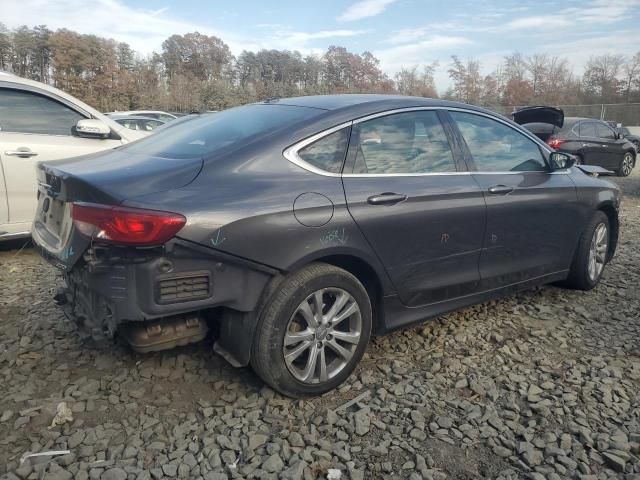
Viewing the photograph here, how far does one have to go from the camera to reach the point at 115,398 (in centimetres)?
267

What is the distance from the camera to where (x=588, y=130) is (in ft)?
40.9

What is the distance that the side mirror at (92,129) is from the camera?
4805mm

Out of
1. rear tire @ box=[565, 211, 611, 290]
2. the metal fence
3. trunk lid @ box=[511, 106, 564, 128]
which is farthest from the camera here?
the metal fence

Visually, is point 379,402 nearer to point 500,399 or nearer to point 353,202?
point 500,399

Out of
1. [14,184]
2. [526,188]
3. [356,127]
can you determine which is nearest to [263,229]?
[356,127]

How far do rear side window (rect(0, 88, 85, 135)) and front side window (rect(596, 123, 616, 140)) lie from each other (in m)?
12.3

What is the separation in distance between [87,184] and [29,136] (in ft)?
9.78

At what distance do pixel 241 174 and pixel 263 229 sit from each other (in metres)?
0.30

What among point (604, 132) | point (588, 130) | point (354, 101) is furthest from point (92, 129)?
point (604, 132)

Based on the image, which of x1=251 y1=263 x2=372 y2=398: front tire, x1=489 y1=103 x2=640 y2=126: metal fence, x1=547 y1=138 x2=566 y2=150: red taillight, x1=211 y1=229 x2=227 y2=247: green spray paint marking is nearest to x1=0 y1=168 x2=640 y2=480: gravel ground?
x1=251 y1=263 x2=372 y2=398: front tire

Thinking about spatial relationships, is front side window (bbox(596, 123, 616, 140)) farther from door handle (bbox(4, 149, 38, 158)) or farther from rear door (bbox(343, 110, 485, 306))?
door handle (bbox(4, 149, 38, 158))

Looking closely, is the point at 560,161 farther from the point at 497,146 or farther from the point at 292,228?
the point at 292,228

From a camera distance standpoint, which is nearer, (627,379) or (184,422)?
(184,422)

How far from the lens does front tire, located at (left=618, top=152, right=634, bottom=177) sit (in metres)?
13.3
